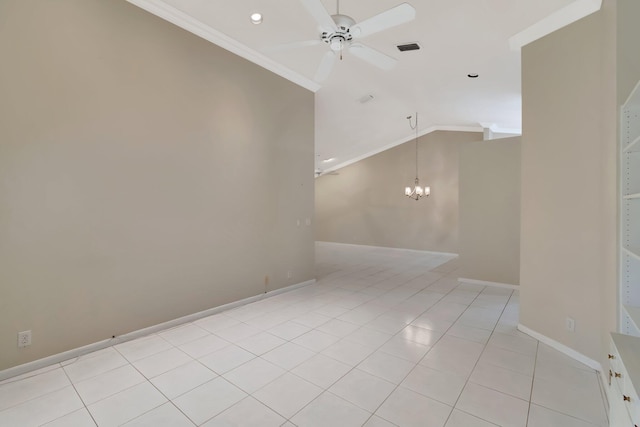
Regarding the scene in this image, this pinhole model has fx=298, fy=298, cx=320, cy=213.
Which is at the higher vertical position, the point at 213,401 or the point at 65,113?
the point at 65,113

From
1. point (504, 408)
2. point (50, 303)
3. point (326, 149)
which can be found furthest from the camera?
point (326, 149)

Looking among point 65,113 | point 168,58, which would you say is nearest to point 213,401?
point 65,113

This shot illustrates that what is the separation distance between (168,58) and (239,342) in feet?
10.6

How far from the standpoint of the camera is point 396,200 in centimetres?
988

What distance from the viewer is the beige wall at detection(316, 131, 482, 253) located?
8.88m

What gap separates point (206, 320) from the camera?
368 centimetres

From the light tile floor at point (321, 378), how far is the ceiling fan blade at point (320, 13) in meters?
2.87

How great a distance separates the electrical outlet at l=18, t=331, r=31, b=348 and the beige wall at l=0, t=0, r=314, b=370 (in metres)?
0.04

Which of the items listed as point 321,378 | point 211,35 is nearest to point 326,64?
point 211,35

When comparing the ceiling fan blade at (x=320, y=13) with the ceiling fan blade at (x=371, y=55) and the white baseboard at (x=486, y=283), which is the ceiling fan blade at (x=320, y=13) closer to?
the ceiling fan blade at (x=371, y=55)

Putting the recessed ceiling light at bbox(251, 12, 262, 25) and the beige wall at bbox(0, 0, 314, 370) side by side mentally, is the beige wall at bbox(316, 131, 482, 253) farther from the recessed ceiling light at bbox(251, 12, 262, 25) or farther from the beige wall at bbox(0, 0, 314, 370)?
the recessed ceiling light at bbox(251, 12, 262, 25)

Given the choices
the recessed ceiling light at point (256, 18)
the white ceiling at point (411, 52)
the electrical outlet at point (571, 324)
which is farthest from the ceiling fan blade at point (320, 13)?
the electrical outlet at point (571, 324)

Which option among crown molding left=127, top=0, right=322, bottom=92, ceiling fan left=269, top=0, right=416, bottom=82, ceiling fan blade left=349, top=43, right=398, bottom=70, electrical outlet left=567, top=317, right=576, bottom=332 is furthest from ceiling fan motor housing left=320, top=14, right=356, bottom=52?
electrical outlet left=567, top=317, right=576, bottom=332

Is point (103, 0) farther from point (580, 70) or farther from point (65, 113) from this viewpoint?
point (580, 70)
